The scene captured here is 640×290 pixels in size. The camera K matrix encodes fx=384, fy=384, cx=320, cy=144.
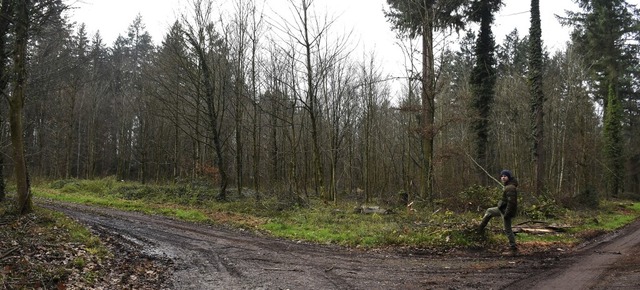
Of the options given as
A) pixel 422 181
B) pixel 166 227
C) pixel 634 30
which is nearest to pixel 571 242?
pixel 422 181

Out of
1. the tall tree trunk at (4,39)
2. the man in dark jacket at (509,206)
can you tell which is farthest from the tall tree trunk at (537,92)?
the tall tree trunk at (4,39)

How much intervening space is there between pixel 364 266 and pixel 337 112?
2079cm

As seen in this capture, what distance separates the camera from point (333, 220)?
14.4 meters

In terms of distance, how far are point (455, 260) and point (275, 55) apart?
18.4 metres

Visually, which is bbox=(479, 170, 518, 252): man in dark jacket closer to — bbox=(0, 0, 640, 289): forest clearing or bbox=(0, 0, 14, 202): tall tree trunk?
bbox=(0, 0, 640, 289): forest clearing

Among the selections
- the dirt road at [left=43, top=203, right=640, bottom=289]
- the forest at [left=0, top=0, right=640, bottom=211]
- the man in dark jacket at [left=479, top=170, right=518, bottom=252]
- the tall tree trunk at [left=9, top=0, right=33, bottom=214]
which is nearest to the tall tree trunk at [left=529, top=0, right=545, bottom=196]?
the forest at [left=0, top=0, right=640, bottom=211]

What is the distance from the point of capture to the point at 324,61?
20.4m

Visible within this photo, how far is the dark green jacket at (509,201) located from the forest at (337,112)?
276 inches

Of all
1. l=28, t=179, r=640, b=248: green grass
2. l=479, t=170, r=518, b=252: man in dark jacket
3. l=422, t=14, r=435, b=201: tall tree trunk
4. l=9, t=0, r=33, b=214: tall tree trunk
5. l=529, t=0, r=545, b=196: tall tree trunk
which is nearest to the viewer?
l=479, t=170, r=518, b=252: man in dark jacket

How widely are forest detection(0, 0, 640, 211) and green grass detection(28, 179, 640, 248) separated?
1.65 m

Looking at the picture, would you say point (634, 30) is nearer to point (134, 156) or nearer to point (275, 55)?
point (275, 55)

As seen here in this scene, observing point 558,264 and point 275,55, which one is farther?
point 275,55

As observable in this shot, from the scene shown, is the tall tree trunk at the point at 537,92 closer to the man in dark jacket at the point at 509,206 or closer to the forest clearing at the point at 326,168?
the forest clearing at the point at 326,168

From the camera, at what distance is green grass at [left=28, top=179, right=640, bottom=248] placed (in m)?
10.7
